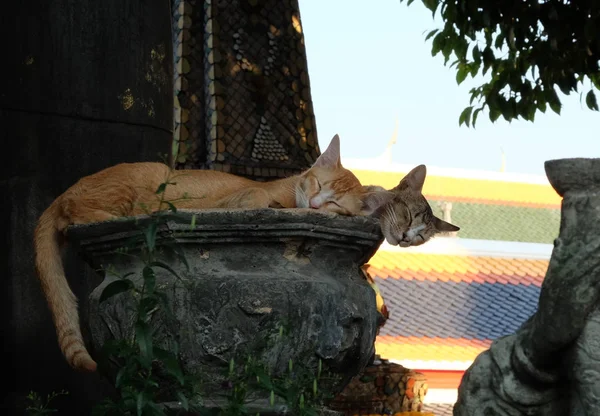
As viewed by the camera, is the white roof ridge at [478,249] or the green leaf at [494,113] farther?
the white roof ridge at [478,249]

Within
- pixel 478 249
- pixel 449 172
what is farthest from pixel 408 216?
pixel 449 172

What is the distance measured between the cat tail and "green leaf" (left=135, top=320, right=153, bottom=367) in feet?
2.36

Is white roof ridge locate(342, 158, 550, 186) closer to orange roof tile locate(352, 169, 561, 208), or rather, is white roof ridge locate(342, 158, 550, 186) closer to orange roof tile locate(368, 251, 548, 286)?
orange roof tile locate(352, 169, 561, 208)

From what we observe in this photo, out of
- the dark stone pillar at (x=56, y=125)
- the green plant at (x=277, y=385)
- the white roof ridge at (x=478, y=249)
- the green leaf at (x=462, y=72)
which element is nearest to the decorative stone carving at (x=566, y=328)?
the green plant at (x=277, y=385)

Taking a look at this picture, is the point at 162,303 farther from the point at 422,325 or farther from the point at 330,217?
the point at 422,325

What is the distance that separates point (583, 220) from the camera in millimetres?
2213

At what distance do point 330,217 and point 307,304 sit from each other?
Answer: 0.76 ft

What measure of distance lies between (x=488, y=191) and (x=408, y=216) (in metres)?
13.3

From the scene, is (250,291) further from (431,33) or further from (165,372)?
(431,33)

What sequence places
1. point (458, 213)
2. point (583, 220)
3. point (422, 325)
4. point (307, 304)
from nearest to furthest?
point (583, 220)
point (307, 304)
point (422, 325)
point (458, 213)

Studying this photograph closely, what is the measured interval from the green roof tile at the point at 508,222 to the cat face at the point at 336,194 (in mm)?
13072

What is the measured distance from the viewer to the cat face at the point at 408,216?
12.5ft

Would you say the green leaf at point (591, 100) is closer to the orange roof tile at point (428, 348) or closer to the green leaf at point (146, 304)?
the green leaf at point (146, 304)

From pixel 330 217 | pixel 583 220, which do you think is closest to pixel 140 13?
pixel 330 217
